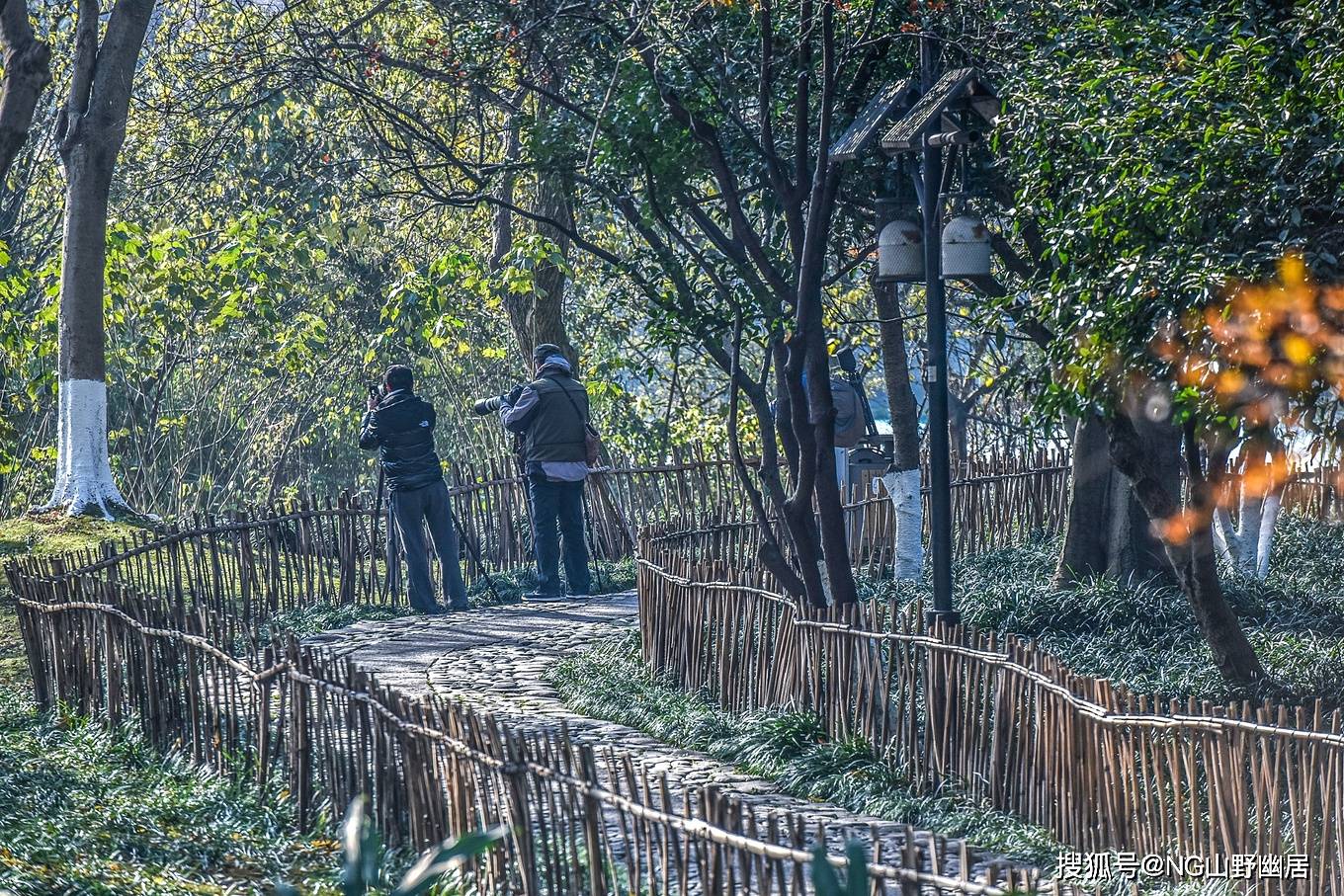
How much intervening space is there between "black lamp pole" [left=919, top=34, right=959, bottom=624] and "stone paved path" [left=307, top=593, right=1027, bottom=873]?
1543 mm

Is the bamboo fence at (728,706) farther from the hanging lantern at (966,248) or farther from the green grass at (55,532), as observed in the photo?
the green grass at (55,532)

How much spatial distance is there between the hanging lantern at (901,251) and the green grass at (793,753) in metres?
2.54

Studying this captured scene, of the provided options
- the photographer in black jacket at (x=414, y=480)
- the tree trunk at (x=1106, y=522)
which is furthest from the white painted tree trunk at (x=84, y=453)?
the tree trunk at (x=1106, y=522)

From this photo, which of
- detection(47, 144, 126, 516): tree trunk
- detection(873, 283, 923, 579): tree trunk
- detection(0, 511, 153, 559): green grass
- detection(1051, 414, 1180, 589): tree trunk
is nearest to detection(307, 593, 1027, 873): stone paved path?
detection(873, 283, 923, 579): tree trunk

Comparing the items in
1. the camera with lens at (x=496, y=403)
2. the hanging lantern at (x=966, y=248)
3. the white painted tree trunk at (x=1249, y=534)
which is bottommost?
the white painted tree trunk at (x=1249, y=534)

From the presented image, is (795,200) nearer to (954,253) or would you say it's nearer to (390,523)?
(954,253)

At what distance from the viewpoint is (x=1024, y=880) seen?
380 centimetres

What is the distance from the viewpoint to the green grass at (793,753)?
262 inches

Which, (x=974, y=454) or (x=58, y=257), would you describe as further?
(x=974, y=454)

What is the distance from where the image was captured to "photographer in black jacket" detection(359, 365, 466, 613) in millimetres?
12555

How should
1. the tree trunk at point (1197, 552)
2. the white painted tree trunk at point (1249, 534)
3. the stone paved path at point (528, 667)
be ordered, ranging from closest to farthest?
1. the stone paved path at point (528, 667)
2. the tree trunk at point (1197, 552)
3. the white painted tree trunk at point (1249, 534)

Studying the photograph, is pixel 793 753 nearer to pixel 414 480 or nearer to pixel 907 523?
pixel 907 523

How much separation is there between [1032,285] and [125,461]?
51.4 feet

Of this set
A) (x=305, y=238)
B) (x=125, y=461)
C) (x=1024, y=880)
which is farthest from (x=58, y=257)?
(x=1024, y=880)
